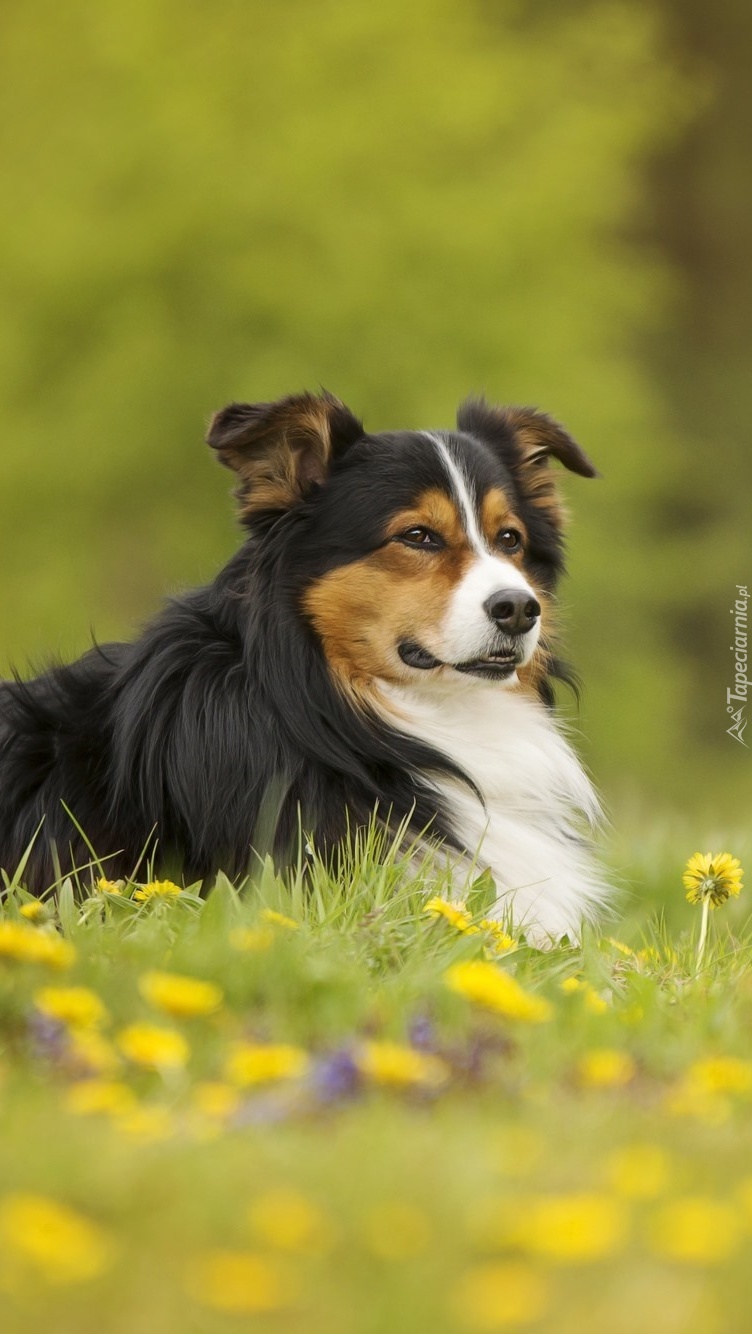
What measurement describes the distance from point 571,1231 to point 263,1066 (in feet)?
2.17

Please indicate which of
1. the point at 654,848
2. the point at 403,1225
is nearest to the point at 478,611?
the point at 654,848

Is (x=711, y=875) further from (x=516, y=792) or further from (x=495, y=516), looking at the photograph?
(x=495, y=516)

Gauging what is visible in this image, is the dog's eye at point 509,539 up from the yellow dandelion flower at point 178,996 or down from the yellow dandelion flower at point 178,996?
up

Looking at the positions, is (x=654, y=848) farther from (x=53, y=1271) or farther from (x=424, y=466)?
(x=53, y=1271)

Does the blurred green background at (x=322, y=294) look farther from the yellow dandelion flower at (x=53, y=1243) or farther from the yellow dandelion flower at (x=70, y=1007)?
the yellow dandelion flower at (x=53, y=1243)

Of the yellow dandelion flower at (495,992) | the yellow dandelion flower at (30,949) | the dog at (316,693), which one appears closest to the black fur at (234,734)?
the dog at (316,693)

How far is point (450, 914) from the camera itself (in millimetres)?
3420

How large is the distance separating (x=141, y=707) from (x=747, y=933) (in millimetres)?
1854

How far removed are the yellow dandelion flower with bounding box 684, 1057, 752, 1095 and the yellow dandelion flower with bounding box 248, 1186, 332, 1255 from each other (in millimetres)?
942

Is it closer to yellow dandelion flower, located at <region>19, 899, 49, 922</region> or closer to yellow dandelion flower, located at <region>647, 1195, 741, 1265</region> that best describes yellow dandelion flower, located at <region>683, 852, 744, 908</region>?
yellow dandelion flower, located at <region>19, 899, 49, 922</region>

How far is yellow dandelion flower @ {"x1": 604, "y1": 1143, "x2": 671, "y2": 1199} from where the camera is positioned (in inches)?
77.2

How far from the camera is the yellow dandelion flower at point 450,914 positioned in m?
3.42

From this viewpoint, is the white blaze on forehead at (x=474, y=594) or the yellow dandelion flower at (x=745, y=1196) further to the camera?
the white blaze on forehead at (x=474, y=594)

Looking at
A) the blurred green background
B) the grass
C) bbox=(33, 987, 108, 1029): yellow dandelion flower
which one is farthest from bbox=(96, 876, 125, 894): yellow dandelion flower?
the blurred green background
